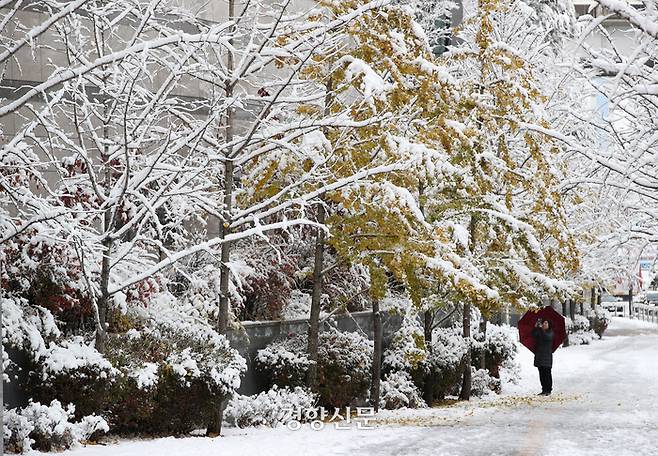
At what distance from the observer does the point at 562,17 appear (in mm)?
48344

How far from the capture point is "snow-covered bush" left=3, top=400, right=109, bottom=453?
10.5 metres

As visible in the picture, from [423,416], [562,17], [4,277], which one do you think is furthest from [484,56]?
[562,17]

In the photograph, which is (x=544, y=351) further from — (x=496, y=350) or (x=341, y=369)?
(x=341, y=369)

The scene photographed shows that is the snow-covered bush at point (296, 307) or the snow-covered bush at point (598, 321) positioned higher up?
the snow-covered bush at point (598, 321)

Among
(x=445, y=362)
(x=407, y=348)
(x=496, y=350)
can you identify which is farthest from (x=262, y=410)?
(x=496, y=350)

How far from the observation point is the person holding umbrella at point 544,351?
2130 centimetres

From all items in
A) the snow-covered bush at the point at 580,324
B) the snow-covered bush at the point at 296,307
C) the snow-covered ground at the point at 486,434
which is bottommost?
the snow-covered ground at the point at 486,434

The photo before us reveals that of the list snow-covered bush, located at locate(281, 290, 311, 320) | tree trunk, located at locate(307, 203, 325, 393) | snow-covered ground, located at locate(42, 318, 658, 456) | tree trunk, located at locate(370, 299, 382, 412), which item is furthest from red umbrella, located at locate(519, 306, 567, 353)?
tree trunk, located at locate(307, 203, 325, 393)

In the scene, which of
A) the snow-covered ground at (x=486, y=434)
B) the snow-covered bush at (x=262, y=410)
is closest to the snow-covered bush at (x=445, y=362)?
the snow-covered ground at (x=486, y=434)

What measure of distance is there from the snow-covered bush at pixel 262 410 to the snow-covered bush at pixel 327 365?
1.29 m

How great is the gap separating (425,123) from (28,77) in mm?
7596

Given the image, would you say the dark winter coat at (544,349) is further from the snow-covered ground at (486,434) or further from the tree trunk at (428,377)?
the tree trunk at (428,377)

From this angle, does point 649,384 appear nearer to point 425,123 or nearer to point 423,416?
point 423,416

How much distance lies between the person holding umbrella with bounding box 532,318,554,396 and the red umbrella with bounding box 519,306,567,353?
0.17 m
